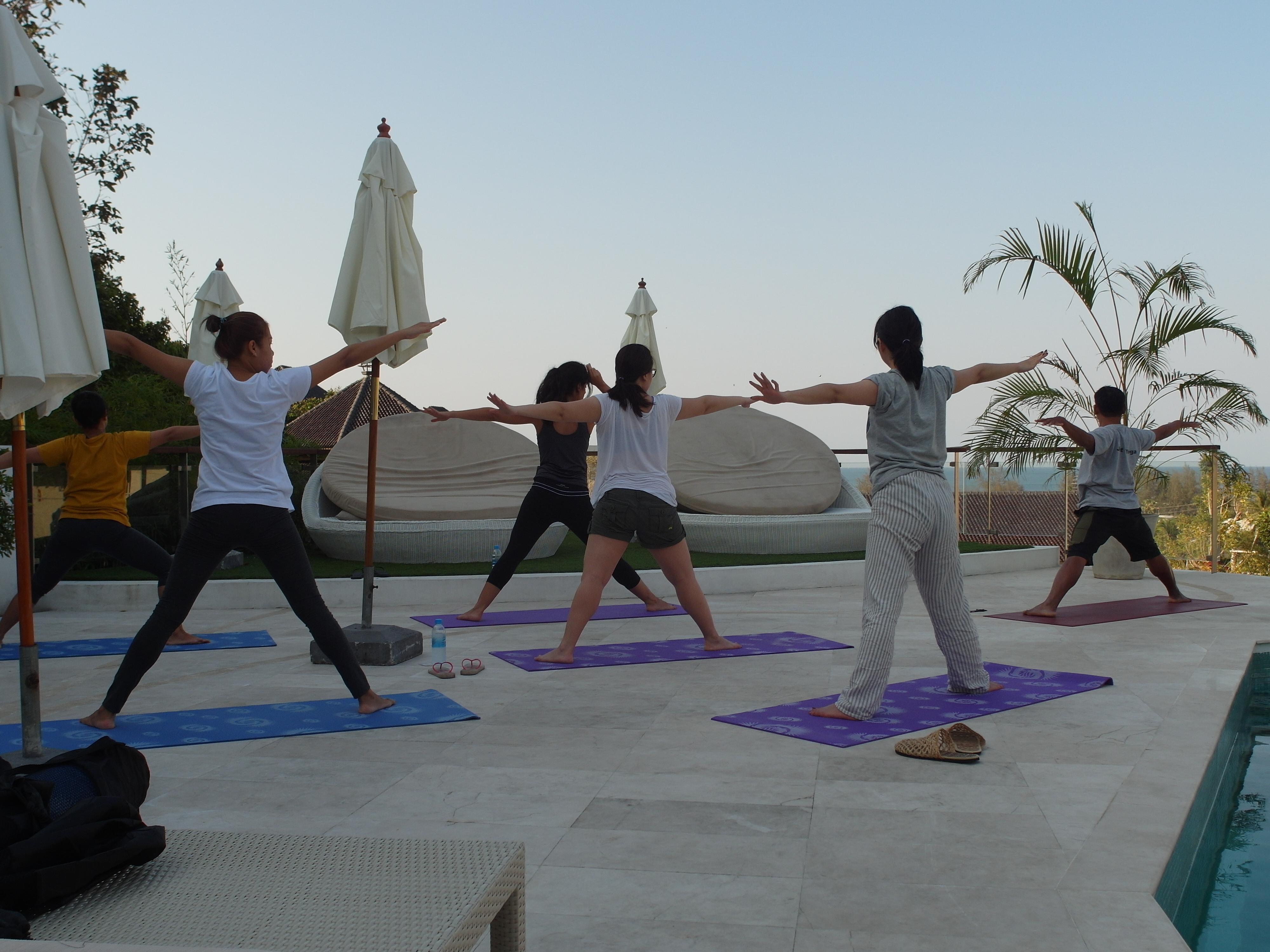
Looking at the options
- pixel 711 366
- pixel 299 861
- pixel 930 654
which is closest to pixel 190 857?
pixel 299 861

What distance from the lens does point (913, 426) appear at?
14.4 feet

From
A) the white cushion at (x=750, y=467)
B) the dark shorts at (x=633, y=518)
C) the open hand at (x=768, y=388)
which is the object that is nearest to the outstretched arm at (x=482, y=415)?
the dark shorts at (x=633, y=518)

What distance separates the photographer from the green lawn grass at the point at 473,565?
9.05 meters

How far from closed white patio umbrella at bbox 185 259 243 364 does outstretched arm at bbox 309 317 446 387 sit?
5.12m

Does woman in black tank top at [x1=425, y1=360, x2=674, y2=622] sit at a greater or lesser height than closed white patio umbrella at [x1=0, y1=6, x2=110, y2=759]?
lesser

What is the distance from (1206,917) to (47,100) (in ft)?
13.5

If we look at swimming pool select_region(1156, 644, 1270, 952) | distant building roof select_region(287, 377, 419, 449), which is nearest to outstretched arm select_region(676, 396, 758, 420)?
swimming pool select_region(1156, 644, 1270, 952)

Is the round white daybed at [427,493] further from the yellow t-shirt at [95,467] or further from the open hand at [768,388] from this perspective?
the open hand at [768,388]

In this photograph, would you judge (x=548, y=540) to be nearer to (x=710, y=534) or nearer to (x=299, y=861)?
(x=710, y=534)

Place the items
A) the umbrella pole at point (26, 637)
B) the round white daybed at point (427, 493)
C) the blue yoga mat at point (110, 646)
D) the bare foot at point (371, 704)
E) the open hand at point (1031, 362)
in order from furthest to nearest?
the round white daybed at point (427, 493)
the blue yoga mat at point (110, 646)
the open hand at point (1031, 362)
the bare foot at point (371, 704)
the umbrella pole at point (26, 637)

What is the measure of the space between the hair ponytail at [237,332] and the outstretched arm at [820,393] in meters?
2.03

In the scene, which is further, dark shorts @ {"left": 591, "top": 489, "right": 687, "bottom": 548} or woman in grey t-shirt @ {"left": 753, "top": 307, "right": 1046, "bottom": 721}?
dark shorts @ {"left": 591, "top": 489, "right": 687, "bottom": 548}

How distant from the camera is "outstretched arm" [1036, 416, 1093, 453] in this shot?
266 inches

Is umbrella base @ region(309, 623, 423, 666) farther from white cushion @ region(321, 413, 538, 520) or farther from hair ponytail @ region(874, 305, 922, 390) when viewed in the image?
white cushion @ region(321, 413, 538, 520)
